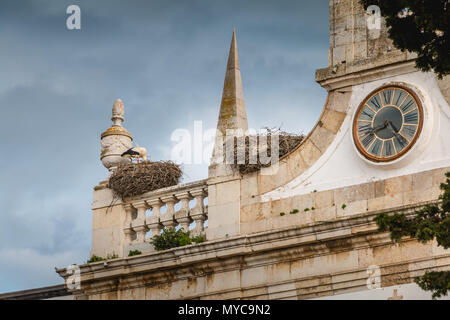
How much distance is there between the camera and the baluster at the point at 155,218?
19.7 metres

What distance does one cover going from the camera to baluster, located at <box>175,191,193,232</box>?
63.7 feet

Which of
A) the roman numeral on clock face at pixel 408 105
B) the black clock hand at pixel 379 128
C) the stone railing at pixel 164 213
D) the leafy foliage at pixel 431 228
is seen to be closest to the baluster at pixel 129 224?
the stone railing at pixel 164 213

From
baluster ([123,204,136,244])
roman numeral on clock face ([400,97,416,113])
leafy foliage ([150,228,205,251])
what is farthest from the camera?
baluster ([123,204,136,244])

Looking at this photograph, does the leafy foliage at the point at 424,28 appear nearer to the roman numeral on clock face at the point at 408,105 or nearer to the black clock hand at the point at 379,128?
the roman numeral on clock face at the point at 408,105

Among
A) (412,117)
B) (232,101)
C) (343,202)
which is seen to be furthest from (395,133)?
(232,101)

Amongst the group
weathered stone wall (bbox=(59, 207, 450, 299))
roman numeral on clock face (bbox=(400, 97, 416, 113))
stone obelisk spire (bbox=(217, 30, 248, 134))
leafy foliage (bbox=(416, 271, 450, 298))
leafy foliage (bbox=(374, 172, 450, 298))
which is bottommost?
leafy foliage (bbox=(416, 271, 450, 298))

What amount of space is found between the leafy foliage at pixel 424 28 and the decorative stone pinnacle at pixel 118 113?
6.55 m

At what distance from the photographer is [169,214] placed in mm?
19609

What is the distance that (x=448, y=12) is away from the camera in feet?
48.4

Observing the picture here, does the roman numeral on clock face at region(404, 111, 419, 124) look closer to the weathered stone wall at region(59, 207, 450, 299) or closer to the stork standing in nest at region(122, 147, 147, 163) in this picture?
the weathered stone wall at region(59, 207, 450, 299)

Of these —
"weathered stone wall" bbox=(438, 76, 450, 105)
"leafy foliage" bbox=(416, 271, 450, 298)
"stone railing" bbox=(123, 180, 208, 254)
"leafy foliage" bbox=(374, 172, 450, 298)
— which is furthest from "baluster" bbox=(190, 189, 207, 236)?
"leafy foliage" bbox=(416, 271, 450, 298)

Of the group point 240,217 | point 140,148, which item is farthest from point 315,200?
point 140,148

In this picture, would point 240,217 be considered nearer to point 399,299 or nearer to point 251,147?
point 251,147

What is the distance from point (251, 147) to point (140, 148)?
2.25 m
